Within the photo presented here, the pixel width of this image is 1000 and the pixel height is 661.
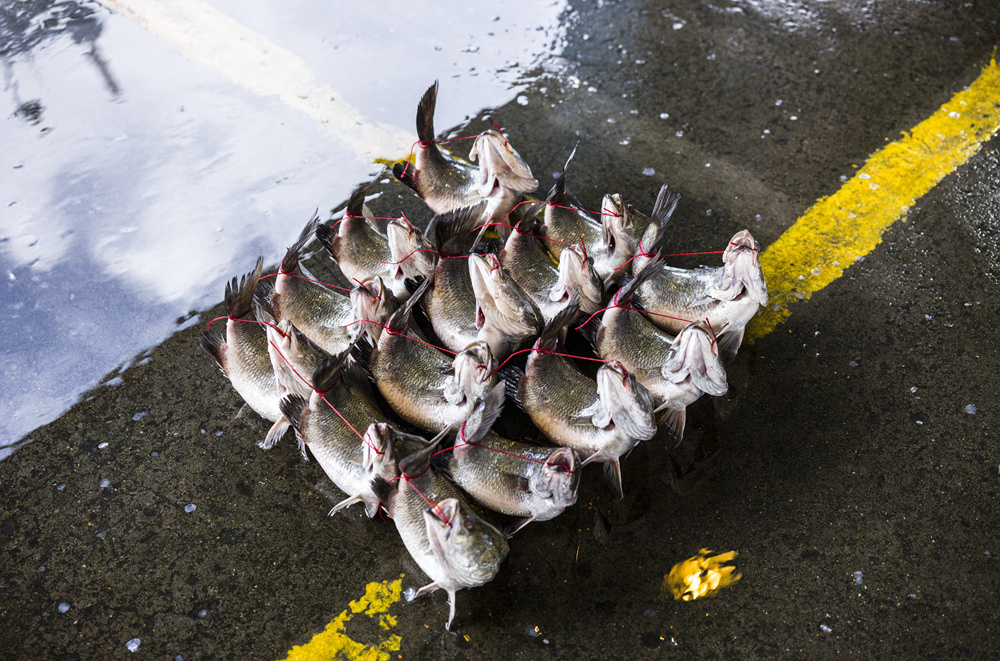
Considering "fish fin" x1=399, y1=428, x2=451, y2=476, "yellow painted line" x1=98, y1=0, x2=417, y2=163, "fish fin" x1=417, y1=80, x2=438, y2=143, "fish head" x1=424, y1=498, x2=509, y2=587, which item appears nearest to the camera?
"fish head" x1=424, y1=498, x2=509, y2=587

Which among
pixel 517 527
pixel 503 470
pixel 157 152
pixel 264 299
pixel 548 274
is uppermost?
pixel 157 152

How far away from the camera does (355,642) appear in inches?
88.5

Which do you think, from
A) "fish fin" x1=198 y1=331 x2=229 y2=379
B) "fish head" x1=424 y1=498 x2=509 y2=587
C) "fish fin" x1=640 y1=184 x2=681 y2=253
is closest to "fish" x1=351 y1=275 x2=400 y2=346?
"fish fin" x1=198 y1=331 x2=229 y2=379

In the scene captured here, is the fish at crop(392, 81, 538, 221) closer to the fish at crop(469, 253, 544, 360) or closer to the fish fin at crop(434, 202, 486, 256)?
the fish fin at crop(434, 202, 486, 256)

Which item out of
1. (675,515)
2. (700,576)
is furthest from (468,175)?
(700,576)

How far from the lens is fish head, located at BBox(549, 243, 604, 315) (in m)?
2.66

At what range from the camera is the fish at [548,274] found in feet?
8.75

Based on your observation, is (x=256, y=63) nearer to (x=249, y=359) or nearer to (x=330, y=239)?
(x=330, y=239)

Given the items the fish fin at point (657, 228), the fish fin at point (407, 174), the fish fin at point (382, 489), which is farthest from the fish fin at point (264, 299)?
the fish fin at point (657, 228)

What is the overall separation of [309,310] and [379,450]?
77cm

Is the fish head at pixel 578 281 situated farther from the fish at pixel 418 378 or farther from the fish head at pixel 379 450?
the fish head at pixel 379 450

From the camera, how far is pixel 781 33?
14.3ft

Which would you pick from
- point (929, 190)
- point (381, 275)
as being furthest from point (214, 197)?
point (929, 190)

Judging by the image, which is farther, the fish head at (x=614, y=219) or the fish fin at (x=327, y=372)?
the fish head at (x=614, y=219)
